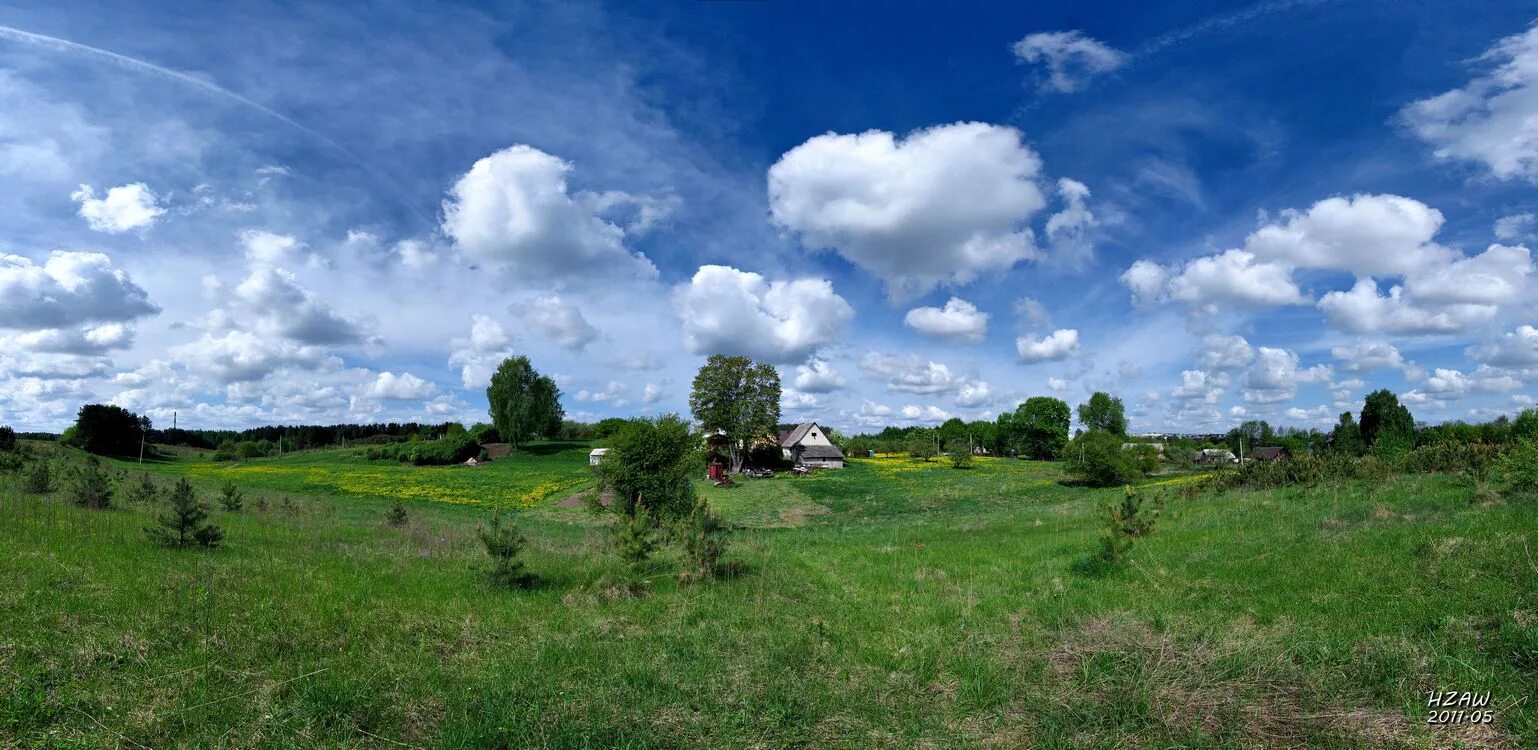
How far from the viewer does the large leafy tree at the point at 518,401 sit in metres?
99.2

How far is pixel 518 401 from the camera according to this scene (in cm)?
9931

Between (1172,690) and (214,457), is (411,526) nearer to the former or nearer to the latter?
(1172,690)

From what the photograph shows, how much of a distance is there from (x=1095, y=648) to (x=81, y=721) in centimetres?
994

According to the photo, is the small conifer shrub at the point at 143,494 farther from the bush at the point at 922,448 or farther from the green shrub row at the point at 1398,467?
the bush at the point at 922,448

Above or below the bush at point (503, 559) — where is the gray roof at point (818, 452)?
below

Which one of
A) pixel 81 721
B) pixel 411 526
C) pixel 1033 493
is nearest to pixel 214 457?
pixel 411 526

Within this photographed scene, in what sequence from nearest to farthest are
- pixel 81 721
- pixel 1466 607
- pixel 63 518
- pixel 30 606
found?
pixel 81 721 → pixel 30 606 → pixel 1466 607 → pixel 63 518

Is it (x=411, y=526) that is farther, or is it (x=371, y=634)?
(x=411, y=526)

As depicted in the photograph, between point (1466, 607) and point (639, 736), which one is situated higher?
point (1466, 607)

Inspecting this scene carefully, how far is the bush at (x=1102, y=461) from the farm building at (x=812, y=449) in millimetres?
28754

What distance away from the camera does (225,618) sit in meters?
8.07

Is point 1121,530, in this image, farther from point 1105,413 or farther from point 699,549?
point 1105,413

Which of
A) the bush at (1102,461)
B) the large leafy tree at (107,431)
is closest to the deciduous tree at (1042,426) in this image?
the bush at (1102,461)

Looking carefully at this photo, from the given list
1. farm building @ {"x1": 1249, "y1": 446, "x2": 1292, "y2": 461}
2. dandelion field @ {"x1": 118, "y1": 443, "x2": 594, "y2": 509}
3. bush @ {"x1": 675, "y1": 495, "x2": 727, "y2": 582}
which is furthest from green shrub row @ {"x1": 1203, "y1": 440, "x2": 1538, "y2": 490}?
dandelion field @ {"x1": 118, "y1": 443, "x2": 594, "y2": 509}
